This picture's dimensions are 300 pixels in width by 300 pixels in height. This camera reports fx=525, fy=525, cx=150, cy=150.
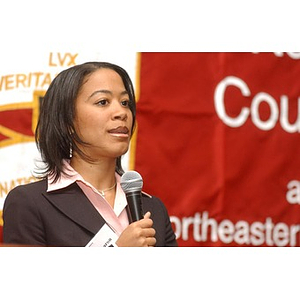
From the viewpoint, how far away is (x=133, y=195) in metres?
0.90

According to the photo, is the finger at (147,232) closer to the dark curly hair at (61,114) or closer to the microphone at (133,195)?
the microphone at (133,195)

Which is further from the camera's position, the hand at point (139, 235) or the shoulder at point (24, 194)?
the shoulder at point (24, 194)

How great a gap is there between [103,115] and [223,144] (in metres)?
1.04

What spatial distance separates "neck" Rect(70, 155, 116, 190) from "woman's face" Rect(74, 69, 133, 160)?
0.8 inches

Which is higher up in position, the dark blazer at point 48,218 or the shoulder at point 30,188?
the shoulder at point 30,188

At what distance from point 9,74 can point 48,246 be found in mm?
894

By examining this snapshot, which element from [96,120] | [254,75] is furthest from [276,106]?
[96,120]

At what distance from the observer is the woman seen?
0.92m

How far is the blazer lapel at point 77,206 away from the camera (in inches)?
36.9

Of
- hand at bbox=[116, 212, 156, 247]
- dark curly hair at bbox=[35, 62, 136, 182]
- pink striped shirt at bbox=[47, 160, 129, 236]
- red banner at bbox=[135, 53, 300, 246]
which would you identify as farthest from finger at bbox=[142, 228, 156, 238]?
red banner at bbox=[135, 53, 300, 246]

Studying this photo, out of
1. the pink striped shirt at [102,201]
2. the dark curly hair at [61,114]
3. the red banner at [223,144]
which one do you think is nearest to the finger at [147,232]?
the pink striped shirt at [102,201]

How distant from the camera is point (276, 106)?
6.36 ft

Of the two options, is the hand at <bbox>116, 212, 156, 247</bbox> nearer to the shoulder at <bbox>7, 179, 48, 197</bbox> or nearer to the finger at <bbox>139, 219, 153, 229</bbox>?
the finger at <bbox>139, 219, 153, 229</bbox>

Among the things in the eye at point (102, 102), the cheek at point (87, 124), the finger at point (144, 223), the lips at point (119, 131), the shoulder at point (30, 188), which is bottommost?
the finger at point (144, 223)
